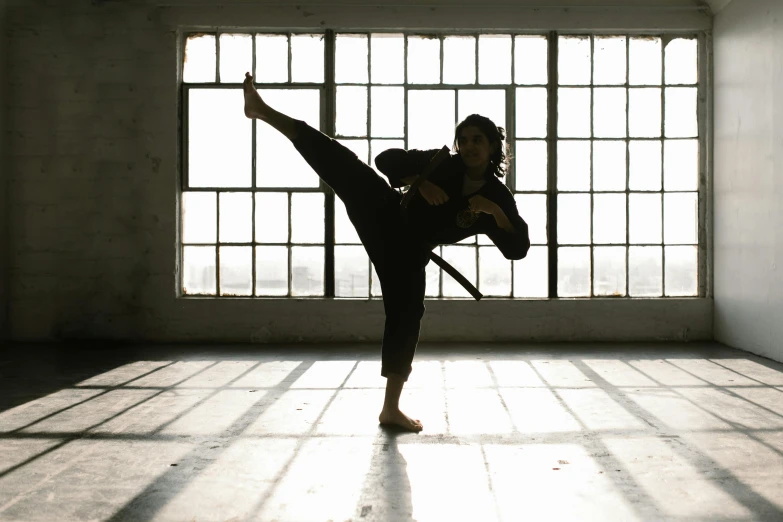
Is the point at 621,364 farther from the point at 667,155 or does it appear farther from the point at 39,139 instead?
the point at 39,139

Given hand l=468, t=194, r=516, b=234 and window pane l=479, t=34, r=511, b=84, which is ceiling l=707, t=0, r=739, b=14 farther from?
hand l=468, t=194, r=516, b=234

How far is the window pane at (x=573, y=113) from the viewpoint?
5.46 metres

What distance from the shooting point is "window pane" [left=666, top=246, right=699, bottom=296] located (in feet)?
17.9

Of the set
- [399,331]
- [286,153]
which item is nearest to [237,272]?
[286,153]

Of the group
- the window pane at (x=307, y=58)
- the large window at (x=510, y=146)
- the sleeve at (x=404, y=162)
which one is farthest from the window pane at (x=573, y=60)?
the sleeve at (x=404, y=162)

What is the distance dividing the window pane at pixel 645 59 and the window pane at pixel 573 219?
110cm

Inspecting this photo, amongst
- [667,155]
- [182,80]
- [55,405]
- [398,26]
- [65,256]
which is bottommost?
[55,405]

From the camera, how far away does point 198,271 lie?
18.0 ft

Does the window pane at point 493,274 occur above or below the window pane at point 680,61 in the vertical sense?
below

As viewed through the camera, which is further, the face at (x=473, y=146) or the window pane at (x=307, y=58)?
the window pane at (x=307, y=58)

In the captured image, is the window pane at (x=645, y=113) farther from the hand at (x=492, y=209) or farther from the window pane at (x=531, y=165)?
the hand at (x=492, y=209)

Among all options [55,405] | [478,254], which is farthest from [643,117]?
[55,405]

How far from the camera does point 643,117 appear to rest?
546cm

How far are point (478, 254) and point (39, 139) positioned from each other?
3.76 meters
